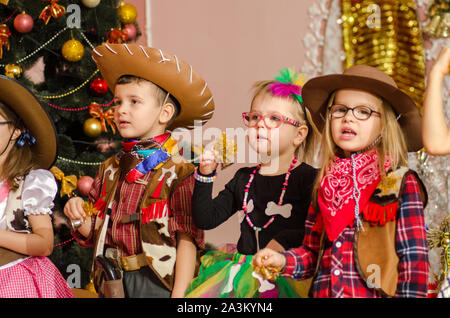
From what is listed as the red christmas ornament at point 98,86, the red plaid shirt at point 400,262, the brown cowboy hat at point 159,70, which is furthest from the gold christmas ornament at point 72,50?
the red plaid shirt at point 400,262

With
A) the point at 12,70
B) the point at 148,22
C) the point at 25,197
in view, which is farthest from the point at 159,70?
the point at 148,22

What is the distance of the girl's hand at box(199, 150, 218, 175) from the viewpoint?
1.59 m

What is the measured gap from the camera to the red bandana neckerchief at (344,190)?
146 cm

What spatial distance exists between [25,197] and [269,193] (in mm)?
820

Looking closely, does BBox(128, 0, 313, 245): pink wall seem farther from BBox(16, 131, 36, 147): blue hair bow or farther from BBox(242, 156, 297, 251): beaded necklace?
BBox(16, 131, 36, 147): blue hair bow

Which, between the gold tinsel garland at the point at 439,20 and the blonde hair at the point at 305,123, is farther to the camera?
the gold tinsel garland at the point at 439,20

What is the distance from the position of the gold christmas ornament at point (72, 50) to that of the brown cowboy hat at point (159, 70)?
2.34 ft

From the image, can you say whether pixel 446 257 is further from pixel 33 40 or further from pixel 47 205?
pixel 33 40

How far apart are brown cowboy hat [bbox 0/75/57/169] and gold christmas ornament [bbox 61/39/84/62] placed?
2.67 ft

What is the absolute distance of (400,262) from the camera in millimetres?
1361

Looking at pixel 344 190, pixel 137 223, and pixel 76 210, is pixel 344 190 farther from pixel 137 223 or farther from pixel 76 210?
pixel 76 210

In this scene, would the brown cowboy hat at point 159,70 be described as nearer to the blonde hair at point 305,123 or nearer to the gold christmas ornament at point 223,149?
the blonde hair at point 305,123

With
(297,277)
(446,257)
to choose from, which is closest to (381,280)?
(297,277)

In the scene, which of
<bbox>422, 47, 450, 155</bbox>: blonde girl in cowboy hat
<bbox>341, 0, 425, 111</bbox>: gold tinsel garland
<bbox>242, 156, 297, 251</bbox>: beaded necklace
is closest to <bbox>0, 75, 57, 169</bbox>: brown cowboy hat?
<bbox>242, 156, 297, 251</bbox>: beaded necklace
